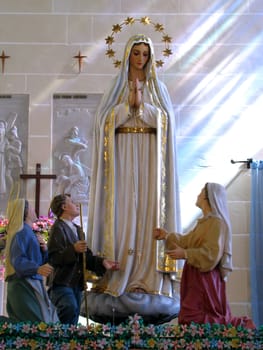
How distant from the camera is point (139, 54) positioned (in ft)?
16.3

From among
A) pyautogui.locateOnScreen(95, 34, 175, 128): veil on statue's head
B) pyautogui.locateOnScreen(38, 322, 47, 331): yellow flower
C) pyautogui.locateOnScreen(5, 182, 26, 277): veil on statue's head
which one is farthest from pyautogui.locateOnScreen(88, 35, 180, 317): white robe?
pyautogui.locateOnScreen(38, 322, 47, 331): yellow flower

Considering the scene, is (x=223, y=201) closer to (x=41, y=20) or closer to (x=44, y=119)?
(x=44, y=119)

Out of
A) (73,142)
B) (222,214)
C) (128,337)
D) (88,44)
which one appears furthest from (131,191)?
(88,44)

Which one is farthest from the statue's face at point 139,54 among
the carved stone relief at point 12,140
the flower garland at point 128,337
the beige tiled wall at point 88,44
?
the carved stone relief at point 12,140

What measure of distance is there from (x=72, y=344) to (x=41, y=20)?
5.02 m

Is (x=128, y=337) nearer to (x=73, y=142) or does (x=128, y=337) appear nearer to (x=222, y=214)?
(x=222, y=214)

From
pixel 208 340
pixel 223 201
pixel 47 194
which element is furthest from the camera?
pixel 47 194

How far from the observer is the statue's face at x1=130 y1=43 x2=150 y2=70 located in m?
4.95

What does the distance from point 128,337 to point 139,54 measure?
7.25 feet

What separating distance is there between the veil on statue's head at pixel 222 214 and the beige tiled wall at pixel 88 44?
3.15 meters

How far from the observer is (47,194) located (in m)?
7.38

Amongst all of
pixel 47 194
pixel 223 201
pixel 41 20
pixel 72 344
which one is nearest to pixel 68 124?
pixel 47 194

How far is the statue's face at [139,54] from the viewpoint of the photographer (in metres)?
4.95

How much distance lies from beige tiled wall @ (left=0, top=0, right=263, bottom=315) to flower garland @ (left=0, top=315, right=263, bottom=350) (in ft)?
12.6
